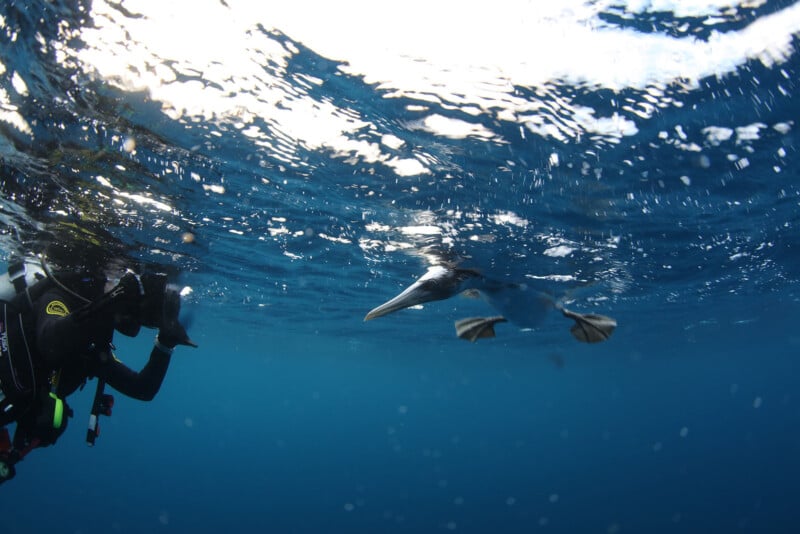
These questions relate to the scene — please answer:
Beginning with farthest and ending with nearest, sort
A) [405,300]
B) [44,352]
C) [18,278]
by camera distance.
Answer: [18,278] → [44,352] → [405,300]

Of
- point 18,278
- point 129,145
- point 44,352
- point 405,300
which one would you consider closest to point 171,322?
point 44,352

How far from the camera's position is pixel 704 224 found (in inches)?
395

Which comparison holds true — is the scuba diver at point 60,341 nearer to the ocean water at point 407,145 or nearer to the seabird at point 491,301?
the ocean water at point 407,145

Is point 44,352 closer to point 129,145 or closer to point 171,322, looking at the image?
point 171,322

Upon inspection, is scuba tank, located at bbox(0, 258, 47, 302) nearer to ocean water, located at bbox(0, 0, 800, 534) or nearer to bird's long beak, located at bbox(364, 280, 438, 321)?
ocean water, located at bbox(0, 0, 800, 534)

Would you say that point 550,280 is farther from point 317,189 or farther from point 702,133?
point 317,189

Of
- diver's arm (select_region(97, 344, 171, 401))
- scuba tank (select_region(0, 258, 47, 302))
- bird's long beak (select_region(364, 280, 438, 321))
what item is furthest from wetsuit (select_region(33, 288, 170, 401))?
bird's long beak (select_region(364, 280, 438, 321))

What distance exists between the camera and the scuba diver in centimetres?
406

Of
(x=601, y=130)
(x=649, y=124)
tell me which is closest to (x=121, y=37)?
(x=601, y=130)

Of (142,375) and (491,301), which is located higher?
(491,301)

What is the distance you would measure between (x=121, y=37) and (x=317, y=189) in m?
4.19

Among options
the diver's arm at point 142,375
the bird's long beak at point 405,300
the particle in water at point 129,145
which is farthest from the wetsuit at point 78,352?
the bird's long beak at point 405,300

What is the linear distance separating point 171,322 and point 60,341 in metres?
1.13

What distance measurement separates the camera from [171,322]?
17.0 feet
